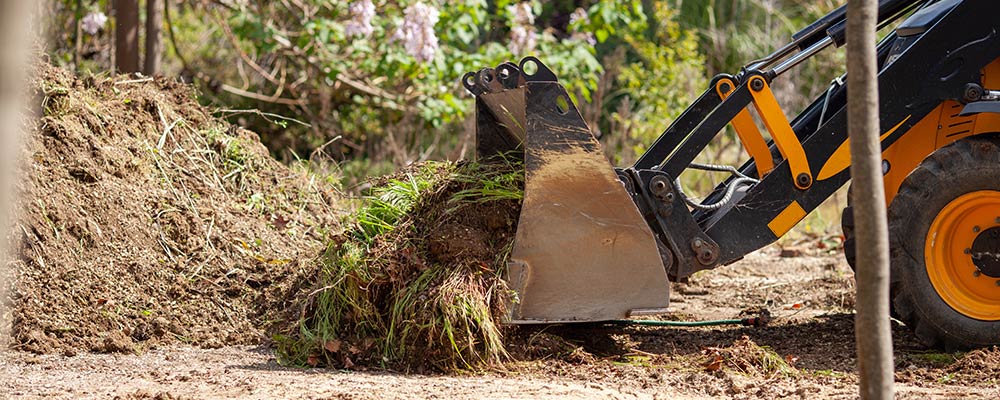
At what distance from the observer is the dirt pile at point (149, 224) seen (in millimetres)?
5207

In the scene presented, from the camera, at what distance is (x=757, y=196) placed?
4.79m

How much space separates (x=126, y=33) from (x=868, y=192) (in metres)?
6.97

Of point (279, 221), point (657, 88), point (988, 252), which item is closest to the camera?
point (988, 252)

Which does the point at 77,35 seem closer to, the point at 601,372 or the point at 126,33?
the point at 126,33

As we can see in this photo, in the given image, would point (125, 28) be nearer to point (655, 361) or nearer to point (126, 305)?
point (126, 305)

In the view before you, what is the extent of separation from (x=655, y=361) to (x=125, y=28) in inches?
219

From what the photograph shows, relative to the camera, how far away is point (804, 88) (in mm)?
12797

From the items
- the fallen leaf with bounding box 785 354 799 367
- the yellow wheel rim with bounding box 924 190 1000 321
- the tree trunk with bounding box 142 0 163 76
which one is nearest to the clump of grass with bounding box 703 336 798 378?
the fallen leaf with bounding box 785 354 799 367

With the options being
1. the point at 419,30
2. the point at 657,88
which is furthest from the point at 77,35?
the point at 657,88

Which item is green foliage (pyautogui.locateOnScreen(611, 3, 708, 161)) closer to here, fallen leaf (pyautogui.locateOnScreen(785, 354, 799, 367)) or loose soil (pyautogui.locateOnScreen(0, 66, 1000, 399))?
loose soil (pyautogui.locateOnScreen(0, 66, 1000, 399))

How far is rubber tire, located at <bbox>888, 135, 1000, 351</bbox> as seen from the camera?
4754 millimetres

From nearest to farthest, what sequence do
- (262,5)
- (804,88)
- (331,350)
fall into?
(331,350) → (262,5) → (804,88)

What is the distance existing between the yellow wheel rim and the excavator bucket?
1241mm

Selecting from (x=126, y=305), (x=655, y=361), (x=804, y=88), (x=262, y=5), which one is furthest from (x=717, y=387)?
(x=804, y=88)
